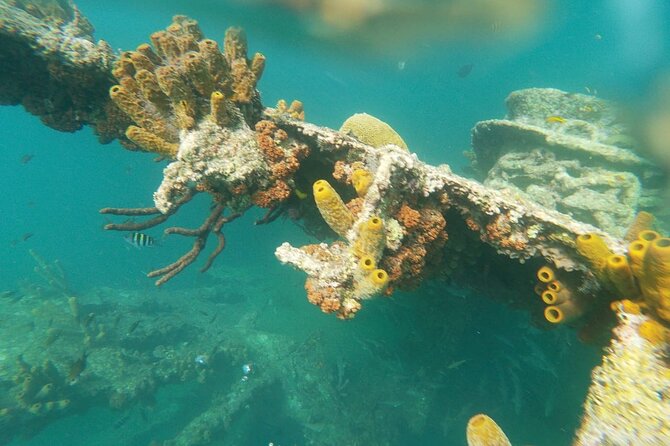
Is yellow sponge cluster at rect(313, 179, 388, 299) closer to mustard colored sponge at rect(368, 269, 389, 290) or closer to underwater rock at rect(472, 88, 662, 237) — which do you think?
mustard colored sponge at rect(368, 269, 389, 290)

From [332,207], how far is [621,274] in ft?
→ 7.79

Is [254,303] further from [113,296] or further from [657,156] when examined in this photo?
[657,156]

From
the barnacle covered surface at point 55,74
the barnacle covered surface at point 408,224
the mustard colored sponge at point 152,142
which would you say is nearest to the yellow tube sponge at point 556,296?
the barnacle covered surface at point 408,224

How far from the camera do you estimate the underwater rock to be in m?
6.64

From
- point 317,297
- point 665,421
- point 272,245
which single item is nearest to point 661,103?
point 665,421

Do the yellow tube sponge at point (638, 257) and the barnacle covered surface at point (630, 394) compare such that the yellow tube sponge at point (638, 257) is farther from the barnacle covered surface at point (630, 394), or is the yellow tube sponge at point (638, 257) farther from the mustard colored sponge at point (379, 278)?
the mustard colored sponge at point (379, 278)

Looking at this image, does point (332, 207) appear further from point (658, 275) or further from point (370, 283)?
point (658, 275)

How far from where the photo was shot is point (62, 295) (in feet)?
56.9

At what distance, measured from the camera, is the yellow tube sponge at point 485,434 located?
256cm

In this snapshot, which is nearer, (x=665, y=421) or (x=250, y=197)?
(x=665, y=421)

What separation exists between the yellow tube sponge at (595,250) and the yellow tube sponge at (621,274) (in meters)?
0.09

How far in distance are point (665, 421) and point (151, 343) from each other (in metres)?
14.7

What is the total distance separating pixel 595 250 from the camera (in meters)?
2.88

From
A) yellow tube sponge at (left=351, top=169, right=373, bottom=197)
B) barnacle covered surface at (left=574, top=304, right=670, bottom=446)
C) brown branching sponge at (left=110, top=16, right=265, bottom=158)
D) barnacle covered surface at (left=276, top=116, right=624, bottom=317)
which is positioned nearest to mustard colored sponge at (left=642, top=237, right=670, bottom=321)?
barnacle covered surface at (left=574, top=304, right=670, bottom=446)
